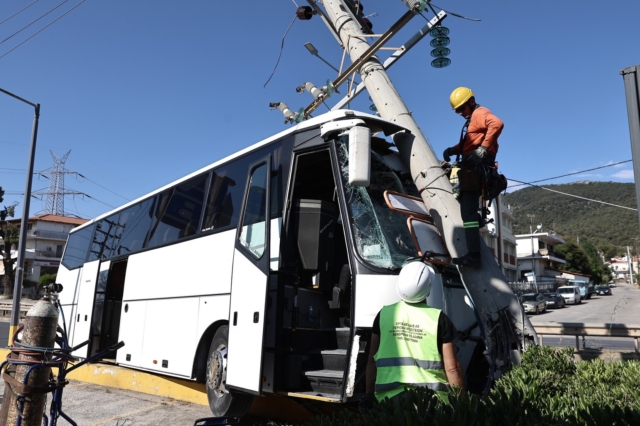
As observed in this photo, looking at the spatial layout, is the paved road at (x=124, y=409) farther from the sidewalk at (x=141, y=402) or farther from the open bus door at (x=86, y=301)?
the open bus door at (x=86, y=301)

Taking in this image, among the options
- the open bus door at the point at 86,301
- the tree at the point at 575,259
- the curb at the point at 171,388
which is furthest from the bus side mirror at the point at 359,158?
the tree at the point at 575,259

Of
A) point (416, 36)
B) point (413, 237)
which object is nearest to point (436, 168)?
point (413, 237)

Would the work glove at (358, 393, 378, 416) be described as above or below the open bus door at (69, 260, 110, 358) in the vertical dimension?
below

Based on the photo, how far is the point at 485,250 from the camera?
564 centimetres

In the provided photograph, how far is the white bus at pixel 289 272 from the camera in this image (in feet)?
18.3

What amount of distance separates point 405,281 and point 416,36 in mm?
5864

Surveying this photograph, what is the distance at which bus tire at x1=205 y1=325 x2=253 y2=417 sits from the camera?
667 cm

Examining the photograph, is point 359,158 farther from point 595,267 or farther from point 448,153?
point 595,267

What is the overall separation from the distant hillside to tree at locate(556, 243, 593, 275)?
138ft

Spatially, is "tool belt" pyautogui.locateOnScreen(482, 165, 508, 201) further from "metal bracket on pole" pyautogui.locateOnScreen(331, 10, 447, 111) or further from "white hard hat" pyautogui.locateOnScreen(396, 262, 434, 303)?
"metal bracket on pole" pyautogui.locateOnScreen(331, 10, 447, 111)

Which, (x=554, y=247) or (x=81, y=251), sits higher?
(x=554, y=247)

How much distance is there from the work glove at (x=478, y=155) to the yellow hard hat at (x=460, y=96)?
0.83 m

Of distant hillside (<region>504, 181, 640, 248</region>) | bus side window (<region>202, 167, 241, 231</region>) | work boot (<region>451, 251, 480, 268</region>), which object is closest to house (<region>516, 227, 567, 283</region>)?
distant hillside (<region>504, 181, 640, 248</region>)

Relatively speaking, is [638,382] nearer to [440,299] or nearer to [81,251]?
[440,299]
